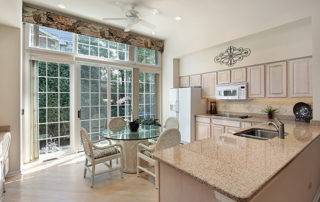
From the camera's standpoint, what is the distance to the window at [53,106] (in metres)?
3.32

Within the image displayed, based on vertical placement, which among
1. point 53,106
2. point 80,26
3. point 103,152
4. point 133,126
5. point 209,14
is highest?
point 209,14

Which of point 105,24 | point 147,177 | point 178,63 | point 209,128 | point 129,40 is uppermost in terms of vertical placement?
point 105,24

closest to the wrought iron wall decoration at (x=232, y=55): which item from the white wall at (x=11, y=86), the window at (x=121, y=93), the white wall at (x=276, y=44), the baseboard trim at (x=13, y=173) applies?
the white wall at (x=276, y=44)

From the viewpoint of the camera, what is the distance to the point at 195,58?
459cm

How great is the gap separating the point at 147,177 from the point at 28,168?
2.35 meters

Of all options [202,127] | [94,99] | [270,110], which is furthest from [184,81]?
[94,99]

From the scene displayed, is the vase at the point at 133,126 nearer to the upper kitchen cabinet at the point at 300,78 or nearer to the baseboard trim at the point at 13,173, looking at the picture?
the baseboard trim at the point at 13,173

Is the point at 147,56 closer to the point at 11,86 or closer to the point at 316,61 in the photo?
the point at 11,86

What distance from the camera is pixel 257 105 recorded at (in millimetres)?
3570

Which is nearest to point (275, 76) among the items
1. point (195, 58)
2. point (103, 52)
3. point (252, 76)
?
point (252, 76)

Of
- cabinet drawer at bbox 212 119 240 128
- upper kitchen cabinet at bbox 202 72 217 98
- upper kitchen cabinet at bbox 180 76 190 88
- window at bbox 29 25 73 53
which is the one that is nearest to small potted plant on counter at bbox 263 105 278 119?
cabinet drawer at bbox 212 119 240 128

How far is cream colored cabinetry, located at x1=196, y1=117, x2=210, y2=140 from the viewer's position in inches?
155

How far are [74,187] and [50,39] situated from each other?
3.12 m

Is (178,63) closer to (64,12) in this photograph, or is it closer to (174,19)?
(174,19)
